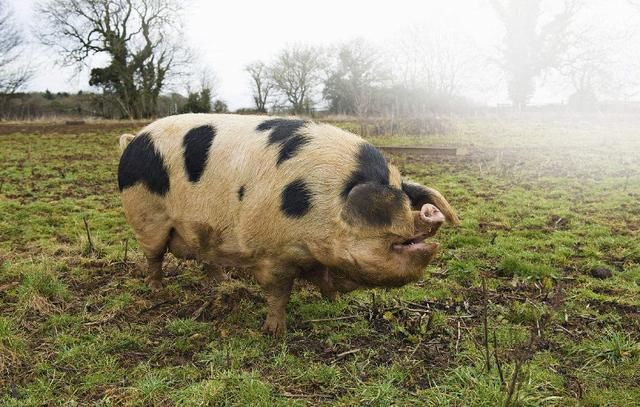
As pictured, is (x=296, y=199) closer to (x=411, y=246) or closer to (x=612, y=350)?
(x=411, y=246)

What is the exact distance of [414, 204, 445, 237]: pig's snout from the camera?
9.38 ft

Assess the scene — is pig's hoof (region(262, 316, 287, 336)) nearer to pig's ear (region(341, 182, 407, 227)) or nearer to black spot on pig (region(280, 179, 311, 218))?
black spot on pig (region(280, 179, 311, 218))

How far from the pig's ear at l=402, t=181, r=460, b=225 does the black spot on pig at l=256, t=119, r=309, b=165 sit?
0.73 meters

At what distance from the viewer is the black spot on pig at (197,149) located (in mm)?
3707

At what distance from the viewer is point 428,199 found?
3.25m

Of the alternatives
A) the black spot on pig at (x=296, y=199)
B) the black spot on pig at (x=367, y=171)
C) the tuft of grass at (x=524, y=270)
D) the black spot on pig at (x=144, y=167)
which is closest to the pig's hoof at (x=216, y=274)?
the black spot on pig at (x=144, y=167)

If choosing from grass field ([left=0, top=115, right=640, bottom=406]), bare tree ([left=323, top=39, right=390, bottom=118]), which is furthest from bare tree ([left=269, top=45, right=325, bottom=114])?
grass field ([left=0, top=115, right=640, bottom=406])

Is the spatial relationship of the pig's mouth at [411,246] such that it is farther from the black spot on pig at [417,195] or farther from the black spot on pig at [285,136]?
the black spot on pig at [285,136]

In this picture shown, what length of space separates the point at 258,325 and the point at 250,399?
973 mm

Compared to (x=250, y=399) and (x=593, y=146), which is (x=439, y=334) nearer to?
(x=250, y=399)

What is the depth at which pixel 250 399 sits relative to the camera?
2.87m

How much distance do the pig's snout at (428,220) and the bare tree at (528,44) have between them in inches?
1408

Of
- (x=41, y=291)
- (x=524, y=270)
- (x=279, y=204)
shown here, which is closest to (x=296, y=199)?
(x=279, y=204)

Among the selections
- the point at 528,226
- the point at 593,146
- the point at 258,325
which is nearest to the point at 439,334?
the point at 258,325
